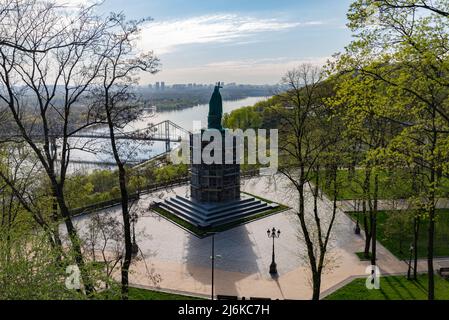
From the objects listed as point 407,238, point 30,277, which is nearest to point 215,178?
point 407,238

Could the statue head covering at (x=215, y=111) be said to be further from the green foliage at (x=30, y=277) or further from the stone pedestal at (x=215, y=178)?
the green foliage at (x=30, y=277)

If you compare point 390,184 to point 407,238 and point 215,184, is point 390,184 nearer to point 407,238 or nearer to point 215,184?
point 407,238

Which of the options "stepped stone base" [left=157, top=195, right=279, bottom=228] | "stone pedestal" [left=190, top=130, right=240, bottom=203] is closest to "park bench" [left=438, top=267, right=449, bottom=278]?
"stepped stone base" [left=157, top=195, right=279, bottom=228]

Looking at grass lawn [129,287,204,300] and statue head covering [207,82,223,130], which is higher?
statue head covering [207,82,223,130]

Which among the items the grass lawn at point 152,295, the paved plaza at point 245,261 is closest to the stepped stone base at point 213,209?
the paved plaza at point 245,261

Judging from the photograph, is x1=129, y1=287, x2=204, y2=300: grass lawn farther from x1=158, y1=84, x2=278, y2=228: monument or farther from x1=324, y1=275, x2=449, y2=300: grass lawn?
x1=158, y1=84, x2=278, y2=228: monument
